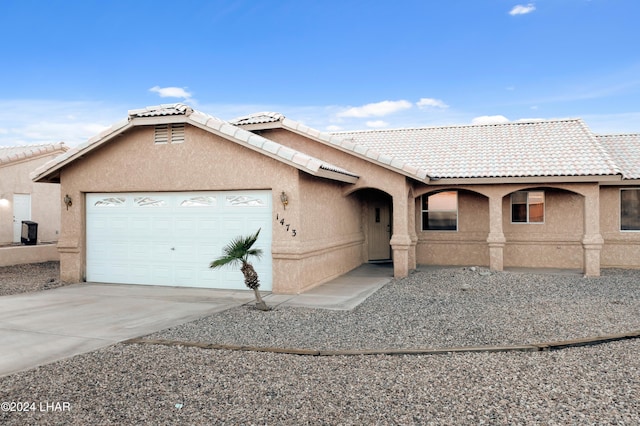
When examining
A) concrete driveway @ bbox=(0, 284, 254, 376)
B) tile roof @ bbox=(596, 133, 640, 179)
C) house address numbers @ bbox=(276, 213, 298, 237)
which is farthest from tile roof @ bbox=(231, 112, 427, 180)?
tile roof @ bbox=(596, 133, 640, 179)

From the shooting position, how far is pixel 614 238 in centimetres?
1600

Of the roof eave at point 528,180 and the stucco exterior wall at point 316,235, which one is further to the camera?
the roof eave at point 528,180

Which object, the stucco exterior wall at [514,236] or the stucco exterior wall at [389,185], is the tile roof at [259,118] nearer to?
the stucco exterior wall at [389,185]

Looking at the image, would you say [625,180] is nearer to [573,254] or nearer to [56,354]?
[573,254]

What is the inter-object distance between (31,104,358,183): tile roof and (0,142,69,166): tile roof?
27.4ft

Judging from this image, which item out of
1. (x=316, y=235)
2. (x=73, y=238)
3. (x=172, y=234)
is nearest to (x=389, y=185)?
(x=316, y=235)

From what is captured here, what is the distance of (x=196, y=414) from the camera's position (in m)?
4.66

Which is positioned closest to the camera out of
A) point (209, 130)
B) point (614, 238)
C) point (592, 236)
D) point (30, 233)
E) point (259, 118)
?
point (209, 130)

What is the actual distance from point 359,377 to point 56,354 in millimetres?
4167

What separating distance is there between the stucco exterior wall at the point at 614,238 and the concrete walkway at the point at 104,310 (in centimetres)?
783

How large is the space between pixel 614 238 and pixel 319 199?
1041 centimetres

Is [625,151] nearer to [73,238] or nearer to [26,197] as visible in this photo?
[73,238]

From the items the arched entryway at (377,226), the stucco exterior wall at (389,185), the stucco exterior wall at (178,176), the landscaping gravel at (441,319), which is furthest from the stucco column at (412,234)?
the stucco exterior wall at (178,176)

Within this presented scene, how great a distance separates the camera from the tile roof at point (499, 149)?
1461cm
